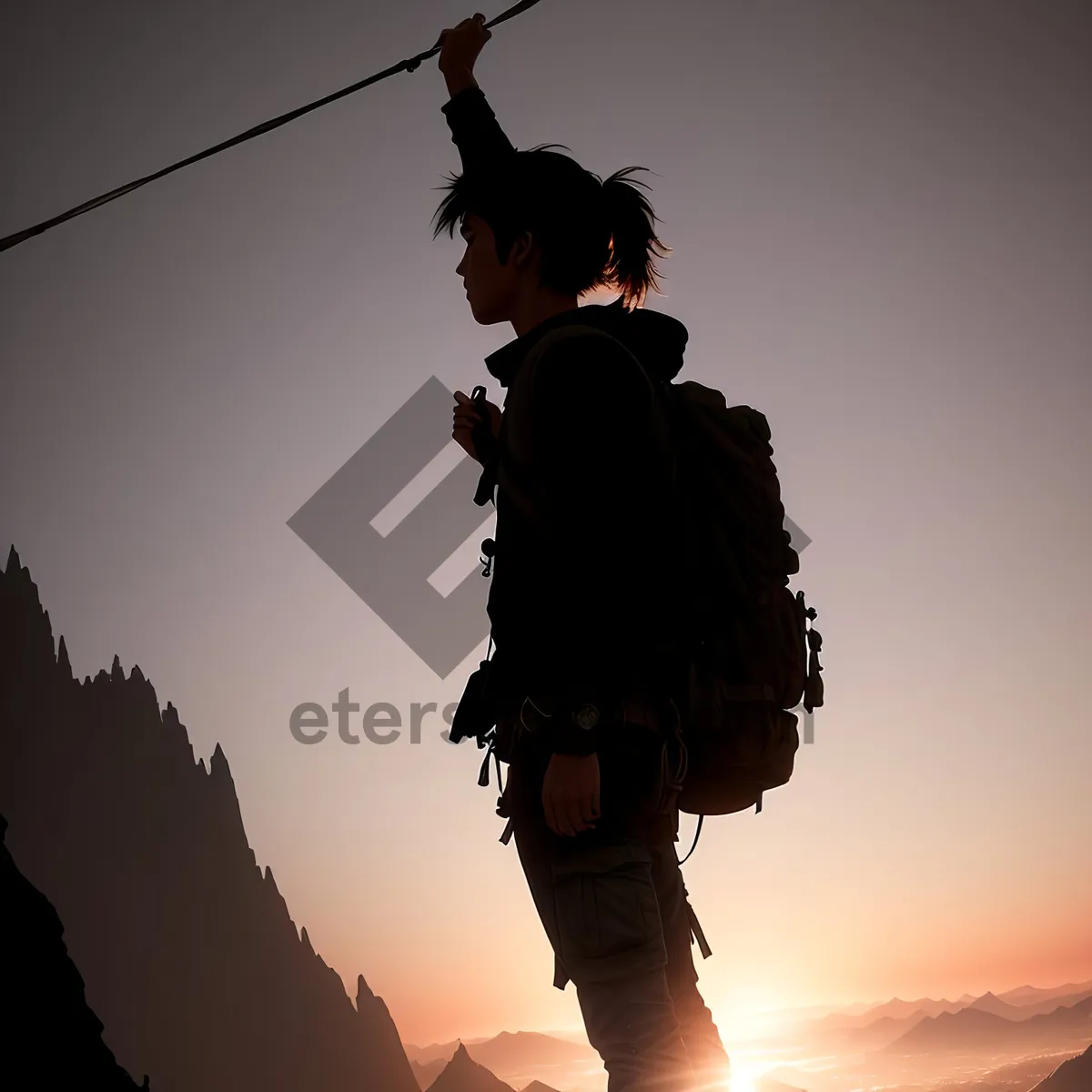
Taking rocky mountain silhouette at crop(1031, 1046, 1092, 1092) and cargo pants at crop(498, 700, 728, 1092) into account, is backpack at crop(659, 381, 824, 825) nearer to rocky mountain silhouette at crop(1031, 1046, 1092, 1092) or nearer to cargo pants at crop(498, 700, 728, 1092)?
cargo pants at crop(498, 700, 728, 1092)

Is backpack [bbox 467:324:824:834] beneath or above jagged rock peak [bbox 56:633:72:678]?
beneath

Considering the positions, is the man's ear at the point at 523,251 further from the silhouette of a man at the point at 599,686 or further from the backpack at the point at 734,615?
the backpack at the point at 734,615

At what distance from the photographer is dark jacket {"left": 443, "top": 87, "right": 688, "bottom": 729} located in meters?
2.22

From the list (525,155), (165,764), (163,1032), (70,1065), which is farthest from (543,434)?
(165,764)

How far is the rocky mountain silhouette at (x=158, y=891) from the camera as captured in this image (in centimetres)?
14200

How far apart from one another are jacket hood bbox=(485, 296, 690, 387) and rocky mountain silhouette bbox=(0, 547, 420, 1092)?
161 metres

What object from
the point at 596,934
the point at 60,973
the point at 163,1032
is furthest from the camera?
the point at 163,1032

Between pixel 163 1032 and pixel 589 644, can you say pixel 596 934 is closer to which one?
pixel 589 644

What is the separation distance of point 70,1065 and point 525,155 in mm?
3227

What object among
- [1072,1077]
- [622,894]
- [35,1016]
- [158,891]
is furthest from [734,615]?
[158,891]

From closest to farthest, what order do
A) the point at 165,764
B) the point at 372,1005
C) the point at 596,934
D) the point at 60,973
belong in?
the point at 596,934
the point at 60,973
the point at 165,764
the point at 372,1005

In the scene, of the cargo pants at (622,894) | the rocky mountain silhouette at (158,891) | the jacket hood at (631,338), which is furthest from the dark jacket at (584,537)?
the rocky mountain silhouette at (158,891)

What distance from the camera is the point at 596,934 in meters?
2.09

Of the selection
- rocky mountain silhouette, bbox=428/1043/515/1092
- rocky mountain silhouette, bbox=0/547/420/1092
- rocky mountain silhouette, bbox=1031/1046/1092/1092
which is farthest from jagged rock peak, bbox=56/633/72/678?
rocky mountain silhouette, bbox=1031/1046/1092/1092
